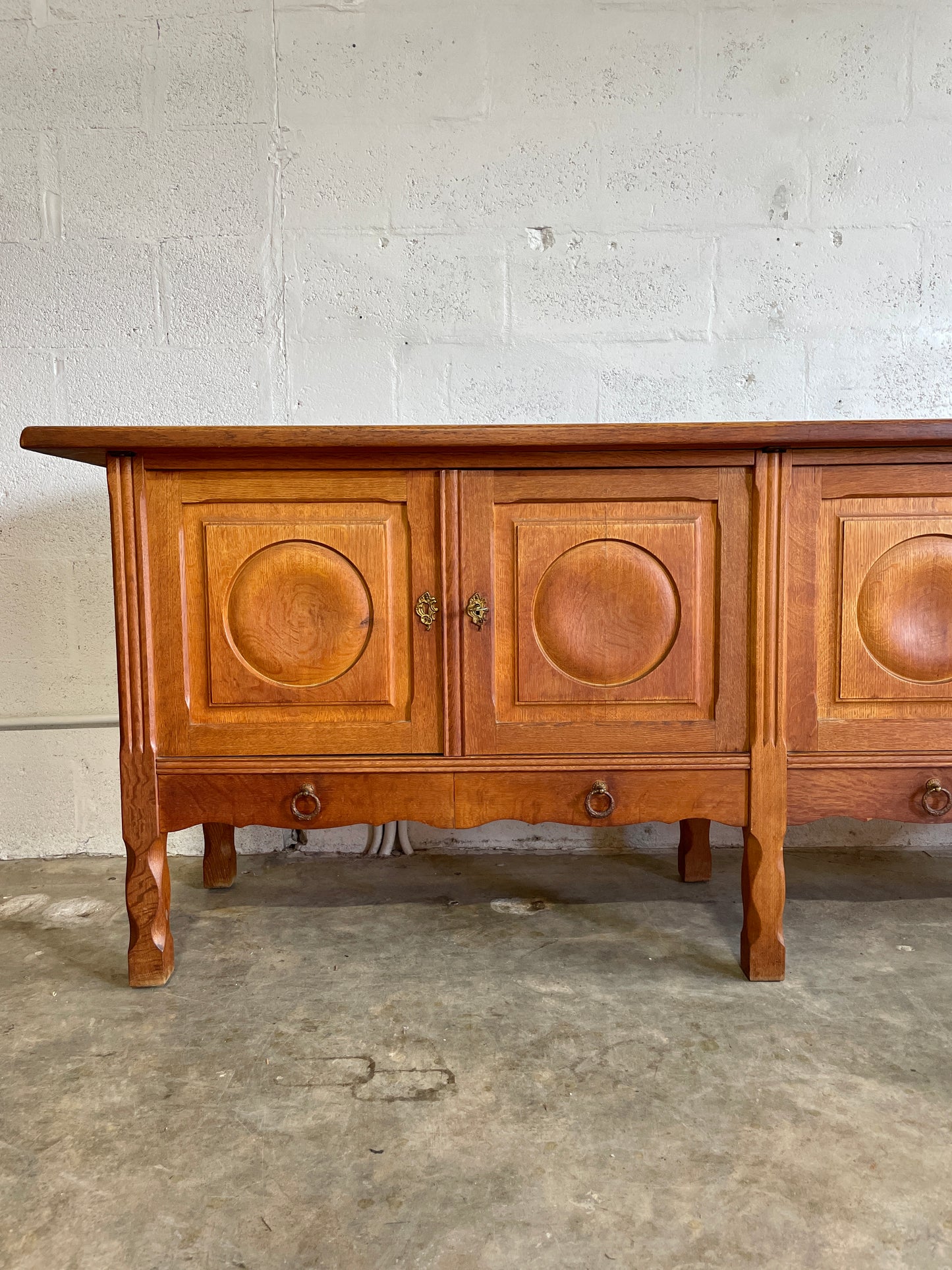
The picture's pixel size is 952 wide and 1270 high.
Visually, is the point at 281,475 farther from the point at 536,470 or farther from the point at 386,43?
the point at 386,43

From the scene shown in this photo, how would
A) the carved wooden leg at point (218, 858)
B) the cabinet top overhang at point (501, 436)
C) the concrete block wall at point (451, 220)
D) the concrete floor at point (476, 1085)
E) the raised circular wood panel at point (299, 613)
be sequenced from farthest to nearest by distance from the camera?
the concrete block wall at point (451, 220) < the carved wooden leg at point (218, 858) < the raised circular wood panel at point (299, 613) < the cabinet top overhang at point (501, 436) < the concrete floor at point (476, 1085)

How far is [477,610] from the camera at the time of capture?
1.68 meters

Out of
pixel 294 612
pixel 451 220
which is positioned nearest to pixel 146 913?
pixel 294 612

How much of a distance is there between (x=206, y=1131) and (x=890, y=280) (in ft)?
8.89

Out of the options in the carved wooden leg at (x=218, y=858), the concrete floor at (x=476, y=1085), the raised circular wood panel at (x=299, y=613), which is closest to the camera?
the concrete floor at (x=476, y=1085)

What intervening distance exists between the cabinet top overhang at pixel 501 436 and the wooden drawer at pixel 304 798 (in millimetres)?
671

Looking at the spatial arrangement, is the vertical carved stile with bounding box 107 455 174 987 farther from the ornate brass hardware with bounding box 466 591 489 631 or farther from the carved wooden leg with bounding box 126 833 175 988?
the ornate brass hardware with bounding box 466 591 489 631

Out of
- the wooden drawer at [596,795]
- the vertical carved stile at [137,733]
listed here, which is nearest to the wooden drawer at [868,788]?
the wooden drawer at [596,795]

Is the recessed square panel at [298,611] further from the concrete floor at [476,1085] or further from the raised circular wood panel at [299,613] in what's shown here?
the concrete floor at [476,1085]

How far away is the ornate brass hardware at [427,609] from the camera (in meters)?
1.68

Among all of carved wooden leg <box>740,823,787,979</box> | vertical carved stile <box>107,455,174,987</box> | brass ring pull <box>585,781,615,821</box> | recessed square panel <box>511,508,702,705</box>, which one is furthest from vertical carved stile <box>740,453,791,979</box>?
vertical carved stile <box>107,455,174,987</box>

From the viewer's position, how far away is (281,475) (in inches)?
65.7

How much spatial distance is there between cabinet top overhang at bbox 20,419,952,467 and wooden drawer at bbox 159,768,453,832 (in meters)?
0.67

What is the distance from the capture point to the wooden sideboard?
5.45 feet
